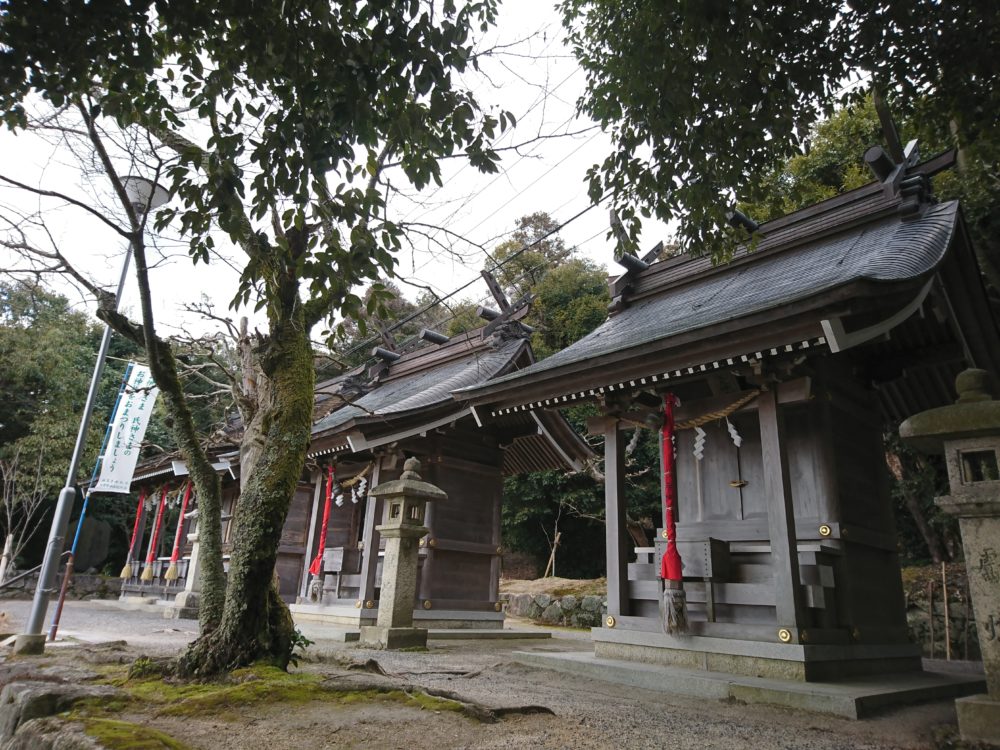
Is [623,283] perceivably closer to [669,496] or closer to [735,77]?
[669,496]

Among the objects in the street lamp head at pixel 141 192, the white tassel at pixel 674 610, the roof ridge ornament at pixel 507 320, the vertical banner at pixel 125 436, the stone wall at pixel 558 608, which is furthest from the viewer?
the vertical banner at pixel 125 436

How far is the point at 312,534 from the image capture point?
12.3 m

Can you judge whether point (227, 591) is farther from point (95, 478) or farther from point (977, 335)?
point (95, 478)

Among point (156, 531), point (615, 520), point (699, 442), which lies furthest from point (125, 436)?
point (699, 442)

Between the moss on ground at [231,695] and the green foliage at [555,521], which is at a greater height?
the green foliage at [555,521]

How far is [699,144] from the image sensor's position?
16.9 feet

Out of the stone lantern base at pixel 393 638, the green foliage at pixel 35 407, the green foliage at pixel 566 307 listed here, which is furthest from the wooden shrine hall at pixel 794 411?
the green foliage at pixel 35 407

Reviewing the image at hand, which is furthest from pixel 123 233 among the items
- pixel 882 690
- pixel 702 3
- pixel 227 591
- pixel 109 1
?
pixel 882 690

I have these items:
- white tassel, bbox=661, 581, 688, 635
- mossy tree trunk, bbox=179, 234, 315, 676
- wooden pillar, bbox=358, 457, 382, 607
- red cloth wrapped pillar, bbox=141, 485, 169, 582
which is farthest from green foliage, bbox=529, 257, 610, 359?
mossy tree trunk, bbox=179, 234, 315, 676

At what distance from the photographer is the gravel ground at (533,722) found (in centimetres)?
320

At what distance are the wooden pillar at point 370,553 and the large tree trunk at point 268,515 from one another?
5.41m

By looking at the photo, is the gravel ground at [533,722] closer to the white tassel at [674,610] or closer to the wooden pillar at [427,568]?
the white tassel at [674,610]

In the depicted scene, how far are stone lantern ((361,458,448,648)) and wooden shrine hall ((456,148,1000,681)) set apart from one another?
4.98 feet

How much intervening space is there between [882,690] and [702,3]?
570 centimetres
